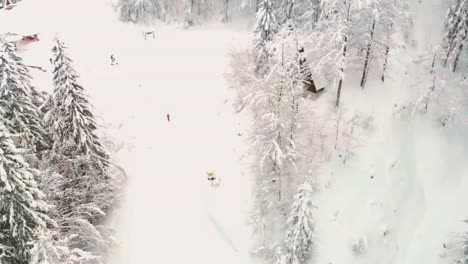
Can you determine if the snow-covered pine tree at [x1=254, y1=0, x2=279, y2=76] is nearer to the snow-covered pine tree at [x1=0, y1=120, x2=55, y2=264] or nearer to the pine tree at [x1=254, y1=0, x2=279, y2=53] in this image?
the pine tree at [x1=254, y1=0, x2=279, y2=53]

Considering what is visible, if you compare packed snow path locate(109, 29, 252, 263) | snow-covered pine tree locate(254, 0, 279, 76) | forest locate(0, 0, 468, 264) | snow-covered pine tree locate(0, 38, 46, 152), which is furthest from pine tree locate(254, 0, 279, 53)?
snow-covered pine tree locate(0, 38, 46, 152)

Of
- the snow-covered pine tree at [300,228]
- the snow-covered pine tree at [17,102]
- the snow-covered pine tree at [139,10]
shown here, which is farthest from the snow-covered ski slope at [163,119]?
the snow-covered pine tree at [17,102]

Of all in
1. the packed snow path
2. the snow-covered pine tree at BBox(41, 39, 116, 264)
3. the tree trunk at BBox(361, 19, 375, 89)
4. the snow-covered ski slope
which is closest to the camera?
the snow-covered pine tree at BBox(41, 39, 116, 264)

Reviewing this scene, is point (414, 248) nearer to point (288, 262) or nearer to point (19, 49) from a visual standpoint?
point (288, 262)

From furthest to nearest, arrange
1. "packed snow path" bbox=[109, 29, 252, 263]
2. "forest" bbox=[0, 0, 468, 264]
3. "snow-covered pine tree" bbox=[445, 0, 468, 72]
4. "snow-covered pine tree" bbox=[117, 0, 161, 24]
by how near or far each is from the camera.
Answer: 1. "snow-covered pine tree" bbox=[117, 0, 161, 24]
2. "snow-covered pine tree" bbox=[445, 0, 468, 72]
3. "packed snow path" bbox=[109, 29, 252, 263]
4. "forest" bbox=[0, 0, 468, 264]

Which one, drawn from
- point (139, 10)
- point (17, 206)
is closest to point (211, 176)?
point (17, 206)
